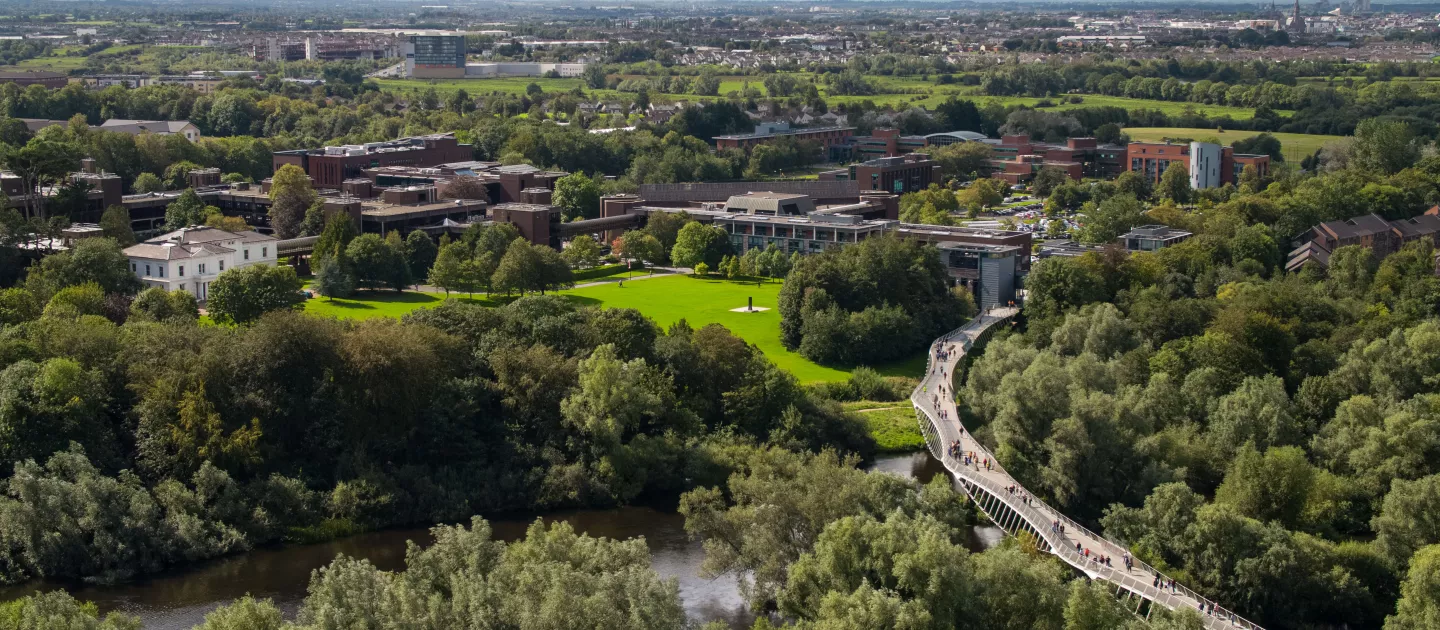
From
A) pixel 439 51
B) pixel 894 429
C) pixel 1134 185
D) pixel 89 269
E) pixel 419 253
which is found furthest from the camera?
pixel 439 51

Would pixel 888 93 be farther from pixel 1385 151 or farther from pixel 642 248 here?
pixel 642 248

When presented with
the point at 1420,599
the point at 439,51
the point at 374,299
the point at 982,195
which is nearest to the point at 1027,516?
the point at 1420,599

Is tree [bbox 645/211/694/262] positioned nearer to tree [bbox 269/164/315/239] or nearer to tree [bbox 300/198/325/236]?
tree [bbox 300/198/325/236]

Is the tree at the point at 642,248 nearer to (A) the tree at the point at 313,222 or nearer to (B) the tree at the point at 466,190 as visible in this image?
(B) the tree at the point at 466,190

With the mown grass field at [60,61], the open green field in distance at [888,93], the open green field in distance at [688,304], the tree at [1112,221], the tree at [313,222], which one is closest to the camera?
the open green field in distance at [688,304]

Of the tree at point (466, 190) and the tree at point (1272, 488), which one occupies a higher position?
the tree at point (466, 190)

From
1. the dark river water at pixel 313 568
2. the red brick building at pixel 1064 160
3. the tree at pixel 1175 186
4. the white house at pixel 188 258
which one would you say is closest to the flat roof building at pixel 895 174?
the red brick building at pixel 1064 160
